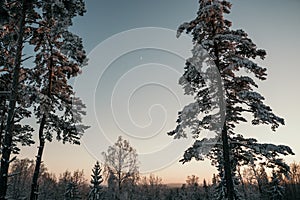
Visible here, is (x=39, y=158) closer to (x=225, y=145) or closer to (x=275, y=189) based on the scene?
(x=225, y=145)

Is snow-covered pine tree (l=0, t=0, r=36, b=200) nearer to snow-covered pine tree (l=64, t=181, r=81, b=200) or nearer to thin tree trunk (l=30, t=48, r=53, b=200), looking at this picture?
thin tree trunk (l=30, t=48, r=53, b=200)

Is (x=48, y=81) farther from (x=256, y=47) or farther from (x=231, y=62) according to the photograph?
(x=256, y=47)

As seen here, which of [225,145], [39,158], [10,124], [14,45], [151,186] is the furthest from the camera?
[151,186]

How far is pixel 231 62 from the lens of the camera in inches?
453

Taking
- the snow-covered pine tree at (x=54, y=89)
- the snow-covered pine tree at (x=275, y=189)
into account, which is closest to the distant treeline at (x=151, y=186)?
the snow-covered pine tree at (x=275, y=189)

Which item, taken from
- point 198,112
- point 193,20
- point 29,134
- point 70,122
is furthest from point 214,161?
point 29,134

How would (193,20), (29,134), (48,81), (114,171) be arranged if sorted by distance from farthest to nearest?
(114,171) → (29,134) → (48,81) → (193,20)

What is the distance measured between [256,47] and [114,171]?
84.2 feet

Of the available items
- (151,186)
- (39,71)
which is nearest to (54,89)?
(39,71)

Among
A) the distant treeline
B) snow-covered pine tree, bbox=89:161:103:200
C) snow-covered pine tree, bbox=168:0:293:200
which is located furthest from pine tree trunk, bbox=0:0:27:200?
snow-covered pine tree, bbox=89:161:103:200

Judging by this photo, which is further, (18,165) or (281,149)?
(18,165)

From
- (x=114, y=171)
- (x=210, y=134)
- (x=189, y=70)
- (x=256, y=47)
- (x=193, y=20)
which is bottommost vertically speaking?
(x=114, y=171)

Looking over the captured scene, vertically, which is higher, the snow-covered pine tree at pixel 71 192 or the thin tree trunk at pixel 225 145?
the thin tree trunk at pixel 225 145

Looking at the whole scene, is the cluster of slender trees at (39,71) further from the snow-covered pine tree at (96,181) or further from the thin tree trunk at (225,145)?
the snow-covered pine tree at (96,181)
